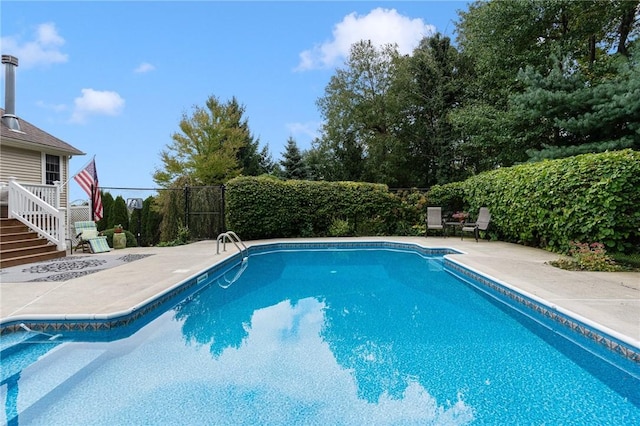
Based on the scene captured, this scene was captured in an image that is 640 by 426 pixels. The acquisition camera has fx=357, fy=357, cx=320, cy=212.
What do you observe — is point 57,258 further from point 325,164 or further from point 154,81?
point 325,164

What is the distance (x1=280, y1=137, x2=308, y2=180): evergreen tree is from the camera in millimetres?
20859

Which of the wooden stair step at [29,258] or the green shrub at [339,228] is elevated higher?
the green shrub at [339,228]

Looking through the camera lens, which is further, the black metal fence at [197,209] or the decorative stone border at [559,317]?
the black metal fence at [197,209]

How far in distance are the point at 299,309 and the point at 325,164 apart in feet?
59.7

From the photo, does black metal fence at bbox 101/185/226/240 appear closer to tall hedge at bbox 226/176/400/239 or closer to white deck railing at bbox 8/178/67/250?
tall hedge at bbox 226/176/400/239

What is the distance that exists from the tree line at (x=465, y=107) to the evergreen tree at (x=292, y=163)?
0.06 meters

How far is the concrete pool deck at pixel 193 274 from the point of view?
3773 mm

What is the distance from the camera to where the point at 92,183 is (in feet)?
33.5

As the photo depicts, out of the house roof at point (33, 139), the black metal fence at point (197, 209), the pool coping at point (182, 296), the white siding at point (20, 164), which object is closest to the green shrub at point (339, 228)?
the black metal fence at point (197, 209)

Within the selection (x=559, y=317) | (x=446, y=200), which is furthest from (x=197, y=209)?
(x=559, y=317)

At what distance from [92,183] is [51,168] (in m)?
3.95

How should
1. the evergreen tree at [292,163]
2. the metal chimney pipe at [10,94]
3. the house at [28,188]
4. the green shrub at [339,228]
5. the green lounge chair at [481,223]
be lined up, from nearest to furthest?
the house at [28,188] → the green lounge chair at [481,223] → the metal chimney pipe at [10,94] → the green shrub at [339,228] → the evergreen tree at [292,163]

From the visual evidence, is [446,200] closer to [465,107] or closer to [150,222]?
[465,107]

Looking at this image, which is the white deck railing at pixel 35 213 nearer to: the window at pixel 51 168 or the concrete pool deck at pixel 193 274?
the concrete pool deck at pixel 193 274
